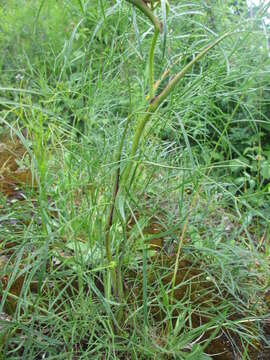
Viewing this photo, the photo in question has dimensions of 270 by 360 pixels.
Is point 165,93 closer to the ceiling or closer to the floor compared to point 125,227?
closer to the ceiling

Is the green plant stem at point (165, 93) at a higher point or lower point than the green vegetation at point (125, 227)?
higher

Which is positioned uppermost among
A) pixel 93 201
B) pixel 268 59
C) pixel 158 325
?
pixel 268 59

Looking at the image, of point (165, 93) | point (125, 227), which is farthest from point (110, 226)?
point (165, 93)

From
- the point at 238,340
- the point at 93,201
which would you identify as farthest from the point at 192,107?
the point at 238,340

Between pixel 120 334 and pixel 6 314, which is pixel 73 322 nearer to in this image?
pixel 120 334

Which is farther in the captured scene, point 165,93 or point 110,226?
point 110,226

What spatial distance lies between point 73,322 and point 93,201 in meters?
0.32

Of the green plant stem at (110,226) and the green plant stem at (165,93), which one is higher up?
the green plant stem at (165,93)

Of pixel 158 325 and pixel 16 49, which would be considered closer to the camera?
pixel 158 325

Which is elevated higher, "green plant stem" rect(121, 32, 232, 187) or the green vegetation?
"green plant stem" rect(121, 32, 232, 187)

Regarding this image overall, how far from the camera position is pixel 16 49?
10.4ft

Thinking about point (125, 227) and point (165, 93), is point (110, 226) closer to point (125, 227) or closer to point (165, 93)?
point (125, 227)

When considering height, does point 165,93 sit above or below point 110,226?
above

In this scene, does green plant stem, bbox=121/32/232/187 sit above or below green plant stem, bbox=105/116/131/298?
above
